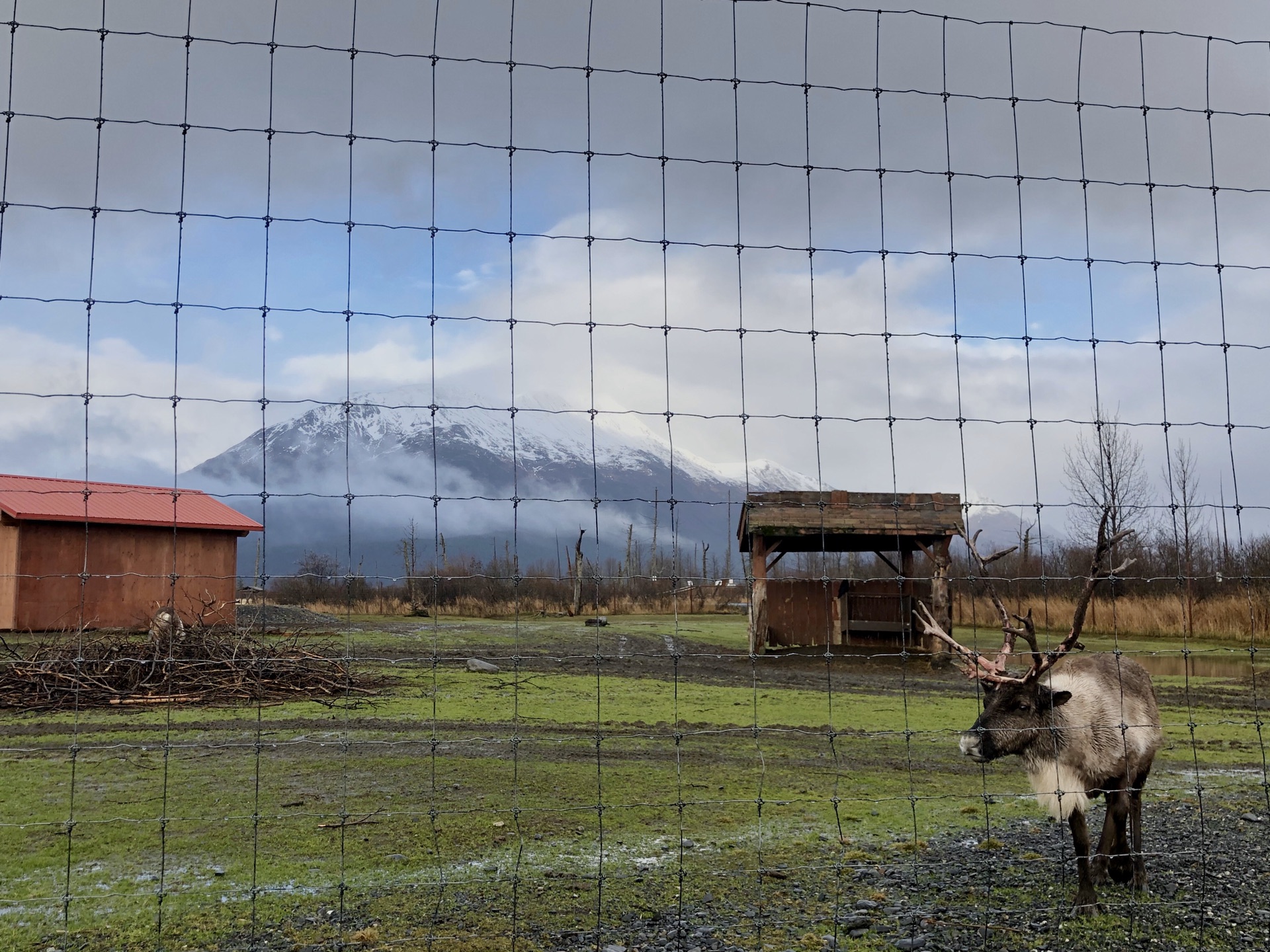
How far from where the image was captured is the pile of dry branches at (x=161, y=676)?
13195mm

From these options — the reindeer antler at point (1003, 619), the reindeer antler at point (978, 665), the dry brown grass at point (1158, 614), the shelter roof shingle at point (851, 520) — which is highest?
the shelter roof shingle at point (851, 520)

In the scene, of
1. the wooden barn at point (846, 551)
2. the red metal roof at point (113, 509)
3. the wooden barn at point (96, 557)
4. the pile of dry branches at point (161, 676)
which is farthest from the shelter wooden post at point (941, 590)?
the red metal roof at point (113, 509)

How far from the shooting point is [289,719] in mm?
11734

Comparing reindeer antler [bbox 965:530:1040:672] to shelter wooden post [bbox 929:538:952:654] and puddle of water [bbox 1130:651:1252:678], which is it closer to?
puddle of water [bbox 1130:651:1252:678]

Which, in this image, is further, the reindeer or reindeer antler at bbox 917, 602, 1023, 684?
reindeer antler at bbox 917, 602, 1023, 684

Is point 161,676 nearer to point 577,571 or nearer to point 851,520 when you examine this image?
point 577,571

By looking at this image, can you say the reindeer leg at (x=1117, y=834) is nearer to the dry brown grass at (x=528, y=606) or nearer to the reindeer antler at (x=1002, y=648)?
the reindeer antler at (x=1002, y=648)

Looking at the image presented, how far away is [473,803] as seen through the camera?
7.47 m

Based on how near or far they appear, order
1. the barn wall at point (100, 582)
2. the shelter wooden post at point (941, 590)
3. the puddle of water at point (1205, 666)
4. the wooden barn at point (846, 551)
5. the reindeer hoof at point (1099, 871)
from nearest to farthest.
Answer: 1. the reindeer hoof at point (1099, 871)
2. the puddle of water at point (1205, 666)
3. the wooden barn at point (846, 551)
4. the shelter wooden post at point (941, 590)
5. the barn wall at point (100, 582)

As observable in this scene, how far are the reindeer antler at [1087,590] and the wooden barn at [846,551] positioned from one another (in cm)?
998

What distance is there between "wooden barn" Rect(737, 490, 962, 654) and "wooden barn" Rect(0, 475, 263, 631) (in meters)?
10.6

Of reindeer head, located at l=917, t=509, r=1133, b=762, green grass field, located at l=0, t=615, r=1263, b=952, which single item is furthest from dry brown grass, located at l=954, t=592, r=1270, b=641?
reindeer head, located at l=917, t=509, r=1133, b=762

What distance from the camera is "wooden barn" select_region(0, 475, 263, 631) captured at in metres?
21.8

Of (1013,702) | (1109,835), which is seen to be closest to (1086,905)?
(1109,835)
